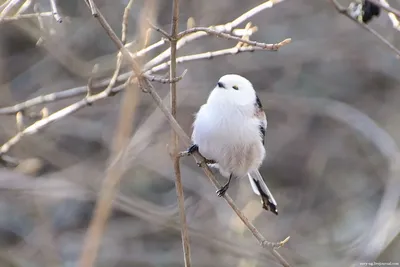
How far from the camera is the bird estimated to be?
2.26 metres

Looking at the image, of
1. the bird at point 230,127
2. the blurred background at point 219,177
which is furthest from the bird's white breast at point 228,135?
the blurred background at point 219,177

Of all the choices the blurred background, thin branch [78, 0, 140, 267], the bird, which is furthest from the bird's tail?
thin branch [78, 0, 140, 267]

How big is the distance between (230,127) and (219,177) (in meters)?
2.53

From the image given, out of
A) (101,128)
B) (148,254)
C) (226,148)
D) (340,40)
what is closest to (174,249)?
(148,254)

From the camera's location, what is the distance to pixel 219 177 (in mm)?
4805

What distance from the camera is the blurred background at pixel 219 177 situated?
395 cm

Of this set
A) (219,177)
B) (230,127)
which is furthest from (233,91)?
(219,177)

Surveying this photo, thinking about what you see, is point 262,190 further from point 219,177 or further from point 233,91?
point 219,177

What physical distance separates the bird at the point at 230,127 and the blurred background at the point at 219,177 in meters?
0.95

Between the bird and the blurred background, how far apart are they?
95cm

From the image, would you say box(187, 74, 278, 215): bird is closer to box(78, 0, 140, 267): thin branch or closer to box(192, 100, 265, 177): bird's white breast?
box(192, 100, 265, 177): bird's white breast

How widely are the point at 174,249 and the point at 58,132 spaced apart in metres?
1.31

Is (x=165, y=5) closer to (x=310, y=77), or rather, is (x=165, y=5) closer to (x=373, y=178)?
(x=310, y=77)

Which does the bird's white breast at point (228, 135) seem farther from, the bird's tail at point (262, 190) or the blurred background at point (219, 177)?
the blurred background at point (219, 177)
